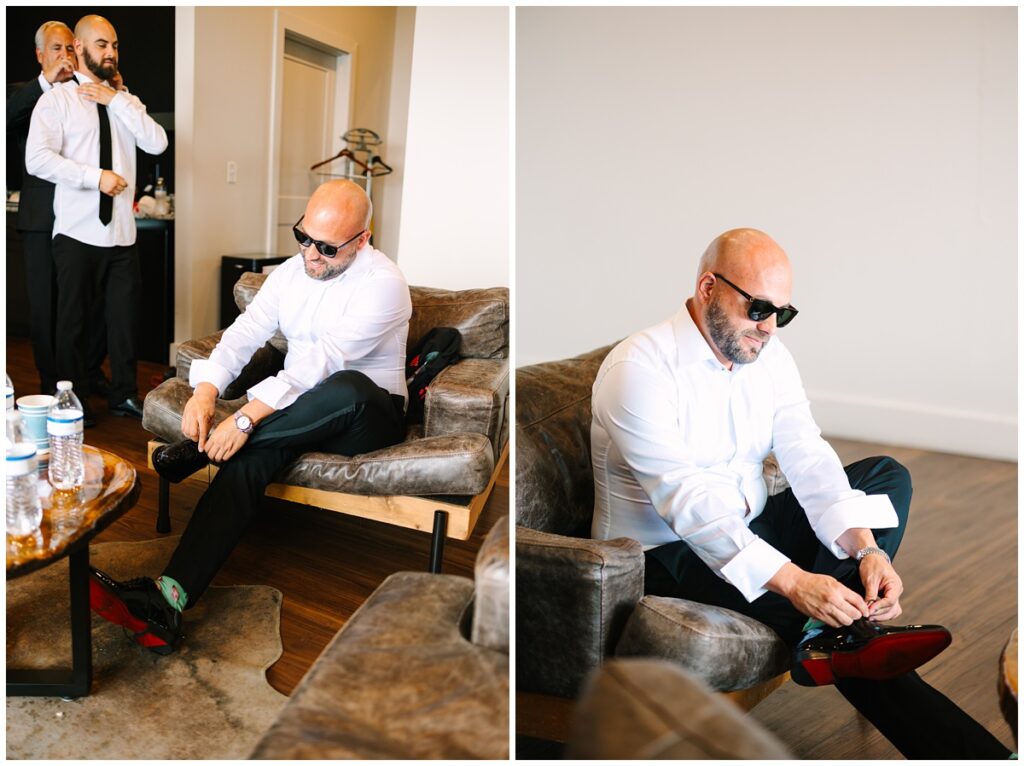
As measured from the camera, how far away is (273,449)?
246 centimetres

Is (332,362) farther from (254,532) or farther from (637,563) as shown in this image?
(637,563)

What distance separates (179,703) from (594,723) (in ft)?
5.00

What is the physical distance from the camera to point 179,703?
1.93m

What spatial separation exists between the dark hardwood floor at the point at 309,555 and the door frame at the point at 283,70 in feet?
9.26

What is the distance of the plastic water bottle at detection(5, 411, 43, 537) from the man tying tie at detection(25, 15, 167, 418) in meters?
1.53

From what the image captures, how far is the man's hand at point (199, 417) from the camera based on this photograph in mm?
2461

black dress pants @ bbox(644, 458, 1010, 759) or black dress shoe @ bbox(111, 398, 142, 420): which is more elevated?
black dress shoe @ bbox(111, 398, 142, 420)

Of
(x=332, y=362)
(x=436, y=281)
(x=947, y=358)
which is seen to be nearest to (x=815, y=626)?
(x=332, y=362)

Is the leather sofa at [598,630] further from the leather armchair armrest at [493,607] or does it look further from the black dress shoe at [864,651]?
the leather armchair armrest at [493,607]

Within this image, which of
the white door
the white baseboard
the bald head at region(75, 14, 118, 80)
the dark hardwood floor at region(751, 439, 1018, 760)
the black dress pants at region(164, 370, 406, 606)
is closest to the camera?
the dark hardwood floor at region(751, 439, 1018, 760)

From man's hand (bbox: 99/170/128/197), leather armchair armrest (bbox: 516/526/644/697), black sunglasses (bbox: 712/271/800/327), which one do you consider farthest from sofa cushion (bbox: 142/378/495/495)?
man's hand (bbox: 99/170/128/197)

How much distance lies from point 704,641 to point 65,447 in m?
1.39

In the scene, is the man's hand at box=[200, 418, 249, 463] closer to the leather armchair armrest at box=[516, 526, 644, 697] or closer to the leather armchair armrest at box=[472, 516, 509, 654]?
the leather armchair armrest at box=[516, 526, 644, 697]

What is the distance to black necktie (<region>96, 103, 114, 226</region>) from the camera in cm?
324
